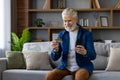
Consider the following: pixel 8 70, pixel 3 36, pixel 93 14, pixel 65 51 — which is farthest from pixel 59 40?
pixel 93 14

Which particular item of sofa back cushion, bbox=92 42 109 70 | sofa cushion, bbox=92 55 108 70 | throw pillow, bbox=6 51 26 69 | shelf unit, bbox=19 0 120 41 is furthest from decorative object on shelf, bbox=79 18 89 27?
throw pillow, bbox=6 51 26 69

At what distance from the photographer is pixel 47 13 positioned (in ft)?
19.5

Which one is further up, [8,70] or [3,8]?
[3,8]

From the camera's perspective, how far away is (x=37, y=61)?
153 inches

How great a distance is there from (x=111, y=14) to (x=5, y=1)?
2.05 meters

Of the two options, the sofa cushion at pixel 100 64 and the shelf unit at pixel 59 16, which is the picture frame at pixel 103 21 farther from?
the sofa cushion at pixel 100 64

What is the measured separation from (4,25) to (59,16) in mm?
1194

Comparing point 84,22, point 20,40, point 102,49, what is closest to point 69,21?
point 102,49

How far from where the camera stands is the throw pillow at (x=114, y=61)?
148 inches

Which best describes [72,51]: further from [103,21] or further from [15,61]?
[103,21]

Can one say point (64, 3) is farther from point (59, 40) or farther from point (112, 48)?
point (59, 40)

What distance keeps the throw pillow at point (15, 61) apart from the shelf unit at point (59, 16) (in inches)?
64.8

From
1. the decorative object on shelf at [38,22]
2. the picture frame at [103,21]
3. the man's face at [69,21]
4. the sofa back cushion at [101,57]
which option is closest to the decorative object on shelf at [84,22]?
the picture frame at [103,21]

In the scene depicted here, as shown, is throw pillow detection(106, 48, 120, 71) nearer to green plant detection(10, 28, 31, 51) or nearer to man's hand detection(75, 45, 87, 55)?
man's hand detection(75, 45, 87, 55)
